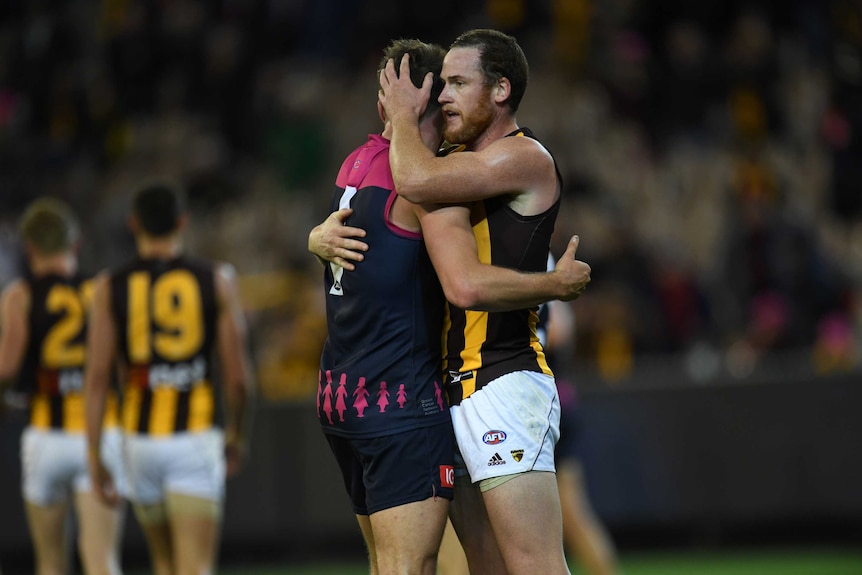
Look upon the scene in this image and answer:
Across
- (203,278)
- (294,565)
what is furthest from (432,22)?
(203,278)

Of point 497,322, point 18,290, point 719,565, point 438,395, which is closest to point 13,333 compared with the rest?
point 18,290

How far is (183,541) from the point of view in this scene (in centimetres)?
690

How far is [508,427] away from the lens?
486 centimetres

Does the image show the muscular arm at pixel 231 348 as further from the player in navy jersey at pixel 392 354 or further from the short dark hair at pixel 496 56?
the short dark hair at pixel 496 56

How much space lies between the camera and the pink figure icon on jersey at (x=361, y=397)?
16.0ft

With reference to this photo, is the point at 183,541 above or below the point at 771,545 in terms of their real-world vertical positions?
above

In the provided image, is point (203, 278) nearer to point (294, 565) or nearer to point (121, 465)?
point (121, 465)

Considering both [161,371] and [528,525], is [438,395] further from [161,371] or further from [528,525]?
[161,371]

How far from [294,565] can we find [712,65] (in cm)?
710

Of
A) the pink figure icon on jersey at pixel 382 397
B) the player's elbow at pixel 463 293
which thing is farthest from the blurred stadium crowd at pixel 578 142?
the pink figure icon on jersey at pixel 382 397

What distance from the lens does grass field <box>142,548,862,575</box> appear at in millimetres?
10578

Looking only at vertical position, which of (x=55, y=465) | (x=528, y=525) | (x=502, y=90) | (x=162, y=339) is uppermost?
(x=502, y=90)

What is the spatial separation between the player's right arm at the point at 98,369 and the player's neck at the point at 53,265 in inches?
34.7

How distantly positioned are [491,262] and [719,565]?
6.91 metres
